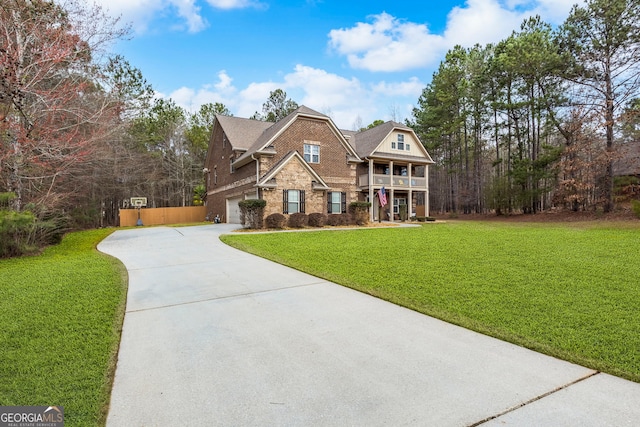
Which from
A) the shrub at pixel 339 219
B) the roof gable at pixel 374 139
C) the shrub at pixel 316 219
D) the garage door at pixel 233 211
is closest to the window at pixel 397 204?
the roof gable at pixel 374 139

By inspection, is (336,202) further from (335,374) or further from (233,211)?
(335,374)

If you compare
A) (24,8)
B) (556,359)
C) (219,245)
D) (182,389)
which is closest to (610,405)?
(556,359)

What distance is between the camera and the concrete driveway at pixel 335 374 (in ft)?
7.07

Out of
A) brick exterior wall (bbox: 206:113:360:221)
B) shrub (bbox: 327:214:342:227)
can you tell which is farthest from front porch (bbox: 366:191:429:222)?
shrub (bbox: 327:214:342:227)

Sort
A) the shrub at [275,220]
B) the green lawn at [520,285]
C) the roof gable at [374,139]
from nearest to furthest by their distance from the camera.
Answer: the green lawn at [520,285]
the shrub at [275,220]
the roof gable at [374,139]

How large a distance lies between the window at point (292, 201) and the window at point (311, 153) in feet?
9.32

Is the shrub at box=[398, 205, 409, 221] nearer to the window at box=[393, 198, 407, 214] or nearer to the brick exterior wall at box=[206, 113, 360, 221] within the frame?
the window at box=[393, 198, 407, 214]

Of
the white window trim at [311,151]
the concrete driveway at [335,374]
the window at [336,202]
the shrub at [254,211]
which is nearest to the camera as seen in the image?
the concrete driveway at [335,374]

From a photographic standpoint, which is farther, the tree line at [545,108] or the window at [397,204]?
the window at [397,204]

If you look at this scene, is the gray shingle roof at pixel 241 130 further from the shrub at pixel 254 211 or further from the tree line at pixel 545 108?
the tree line at pixel 545 108

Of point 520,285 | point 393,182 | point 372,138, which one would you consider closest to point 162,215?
point 372,138

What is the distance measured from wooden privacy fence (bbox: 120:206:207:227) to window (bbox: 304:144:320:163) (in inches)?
516

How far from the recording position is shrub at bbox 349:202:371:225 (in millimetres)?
19812

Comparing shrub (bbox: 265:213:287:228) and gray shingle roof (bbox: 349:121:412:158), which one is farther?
gray shingle roof (bbox: 349:121:412:158)
